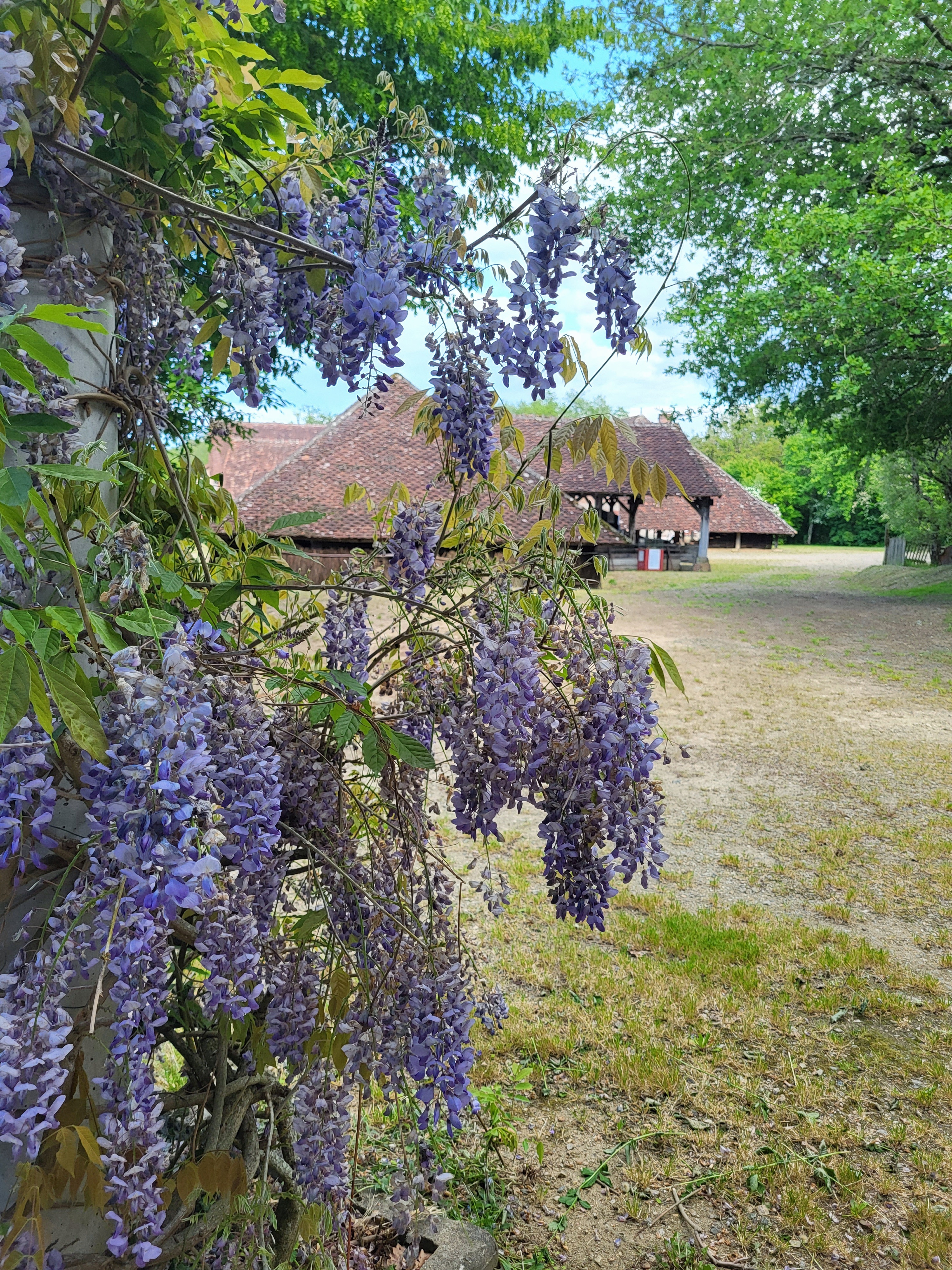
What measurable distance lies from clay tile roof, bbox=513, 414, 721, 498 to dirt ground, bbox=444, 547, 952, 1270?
17309 mm

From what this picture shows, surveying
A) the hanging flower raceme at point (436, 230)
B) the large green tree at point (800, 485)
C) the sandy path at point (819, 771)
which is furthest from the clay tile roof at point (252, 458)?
the hanging flower raceme at point (436, 230)

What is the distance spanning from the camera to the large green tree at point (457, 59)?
14.6 meters

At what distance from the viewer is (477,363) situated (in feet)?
5.46

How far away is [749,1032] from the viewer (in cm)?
394

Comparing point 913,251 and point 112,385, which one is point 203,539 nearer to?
point 112,385

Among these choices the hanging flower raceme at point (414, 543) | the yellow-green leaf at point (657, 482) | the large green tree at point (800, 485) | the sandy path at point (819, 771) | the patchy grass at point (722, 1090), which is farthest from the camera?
the large green tree at point (800, 485)

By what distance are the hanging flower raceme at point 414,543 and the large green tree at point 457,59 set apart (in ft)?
47.2

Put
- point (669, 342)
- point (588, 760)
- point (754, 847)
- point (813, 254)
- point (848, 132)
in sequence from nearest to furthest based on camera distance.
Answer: point (588, 760)
point (754, 847)
point (813, 254)
point (848, 132)
point (669, 342)

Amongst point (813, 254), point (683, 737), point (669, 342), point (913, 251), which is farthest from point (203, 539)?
point (669, 342)

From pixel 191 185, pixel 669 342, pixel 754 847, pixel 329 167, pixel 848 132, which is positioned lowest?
pixel 754 847

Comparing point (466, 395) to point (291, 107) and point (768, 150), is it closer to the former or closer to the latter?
point (291, 107)

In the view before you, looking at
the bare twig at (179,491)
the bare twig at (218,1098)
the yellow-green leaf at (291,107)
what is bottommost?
the bare twig at (218,1098)

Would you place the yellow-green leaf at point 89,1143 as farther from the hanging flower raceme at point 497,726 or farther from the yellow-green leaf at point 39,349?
the yellow-green leaf at point 39,349

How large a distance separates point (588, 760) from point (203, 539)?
85cm
